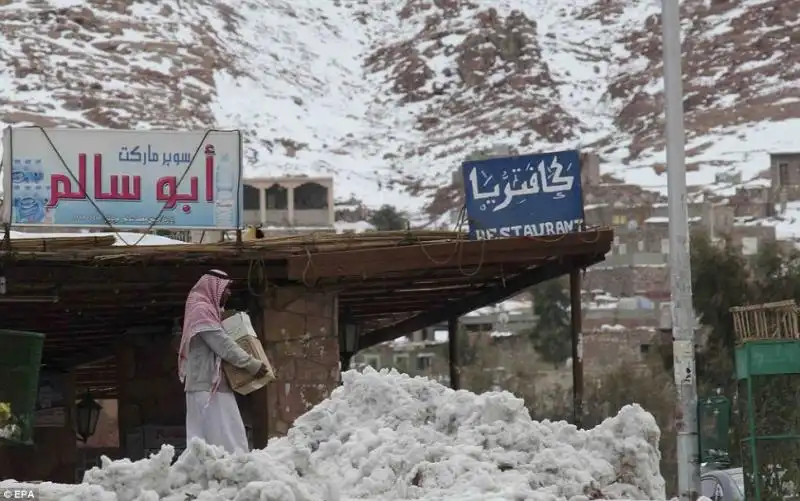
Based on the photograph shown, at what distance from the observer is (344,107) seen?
162375 millimetres

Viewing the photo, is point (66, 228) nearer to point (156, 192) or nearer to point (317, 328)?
point (156, 192)

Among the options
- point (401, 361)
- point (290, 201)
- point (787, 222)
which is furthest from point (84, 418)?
point (787, 222)

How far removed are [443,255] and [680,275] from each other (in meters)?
2.82

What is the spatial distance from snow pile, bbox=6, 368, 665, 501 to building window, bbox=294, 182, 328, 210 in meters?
81.4

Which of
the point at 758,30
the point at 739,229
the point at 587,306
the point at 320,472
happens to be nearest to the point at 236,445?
the point at 320,472

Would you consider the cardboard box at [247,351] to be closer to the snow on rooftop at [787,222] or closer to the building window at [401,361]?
the building window at [401,361]

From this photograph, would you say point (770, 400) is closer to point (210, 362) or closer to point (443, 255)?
point (210, 362)

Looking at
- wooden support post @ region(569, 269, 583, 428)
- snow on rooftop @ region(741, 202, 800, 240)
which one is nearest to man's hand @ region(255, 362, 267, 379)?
wooden support post @ region(569, 269, 583, 428)

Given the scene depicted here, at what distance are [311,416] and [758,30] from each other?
161 metres

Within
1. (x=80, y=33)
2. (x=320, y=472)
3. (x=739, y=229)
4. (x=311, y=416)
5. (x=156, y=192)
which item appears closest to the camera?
(x=320, y=472)

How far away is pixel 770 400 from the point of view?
8.74 m

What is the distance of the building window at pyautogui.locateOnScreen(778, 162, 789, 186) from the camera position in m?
113

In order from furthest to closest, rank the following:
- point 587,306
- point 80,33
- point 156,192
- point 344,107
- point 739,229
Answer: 1. point 344,107
2. point 80,33
3. point 739,229
4. point 587,306
5. point 156,192

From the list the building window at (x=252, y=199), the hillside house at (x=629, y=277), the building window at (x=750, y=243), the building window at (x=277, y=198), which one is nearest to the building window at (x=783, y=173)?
the hillside house at (x=629, y=277)
